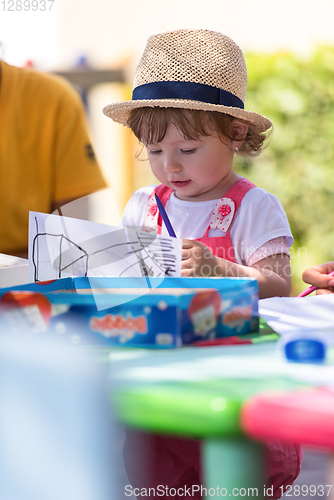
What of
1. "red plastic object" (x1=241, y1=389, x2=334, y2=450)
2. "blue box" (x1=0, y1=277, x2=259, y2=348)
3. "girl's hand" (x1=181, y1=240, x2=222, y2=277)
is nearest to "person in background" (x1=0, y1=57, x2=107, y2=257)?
"girl's hand" (x1=181, y1=240, x2=222, y2=277)

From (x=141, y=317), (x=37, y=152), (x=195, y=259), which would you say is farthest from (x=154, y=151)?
(x=141, y=317)

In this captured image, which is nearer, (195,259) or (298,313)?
(298,313)

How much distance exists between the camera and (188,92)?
1329mm

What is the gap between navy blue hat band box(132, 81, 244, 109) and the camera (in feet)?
4.36

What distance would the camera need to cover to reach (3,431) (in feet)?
1.73

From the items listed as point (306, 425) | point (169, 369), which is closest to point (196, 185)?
point (169, 369)

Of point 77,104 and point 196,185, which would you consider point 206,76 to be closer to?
point 196,185

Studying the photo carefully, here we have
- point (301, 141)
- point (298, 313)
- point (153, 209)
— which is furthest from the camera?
point (301, 141)

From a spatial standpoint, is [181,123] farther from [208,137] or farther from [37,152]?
[37,152]

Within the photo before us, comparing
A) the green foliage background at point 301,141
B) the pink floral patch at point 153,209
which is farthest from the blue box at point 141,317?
the green foliage background at point 301,141

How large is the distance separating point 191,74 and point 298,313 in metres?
0.71

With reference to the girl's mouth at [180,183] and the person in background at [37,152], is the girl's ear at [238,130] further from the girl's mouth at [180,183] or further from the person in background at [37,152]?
the person in background at [37,152]

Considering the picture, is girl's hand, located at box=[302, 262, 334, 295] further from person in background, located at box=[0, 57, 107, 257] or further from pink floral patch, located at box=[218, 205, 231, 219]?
person in background, located at box=[0, 57, 107, 257]

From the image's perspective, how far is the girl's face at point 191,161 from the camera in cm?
135
